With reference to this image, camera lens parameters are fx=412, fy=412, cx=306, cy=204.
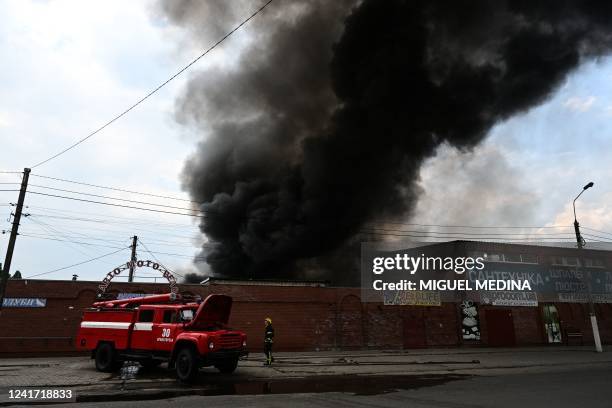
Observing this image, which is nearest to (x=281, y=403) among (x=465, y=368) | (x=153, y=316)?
(x=153, y=316)

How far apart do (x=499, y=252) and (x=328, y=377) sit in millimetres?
22823

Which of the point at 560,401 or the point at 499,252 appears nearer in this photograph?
the point at 560,401

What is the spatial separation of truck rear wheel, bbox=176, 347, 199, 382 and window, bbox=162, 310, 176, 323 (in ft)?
3.91

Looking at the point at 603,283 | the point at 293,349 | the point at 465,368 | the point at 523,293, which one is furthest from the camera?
the point at 603,283

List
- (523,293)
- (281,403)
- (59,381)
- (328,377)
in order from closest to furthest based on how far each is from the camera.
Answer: (281,403) < (59,381) < (328,377) < (523,293)

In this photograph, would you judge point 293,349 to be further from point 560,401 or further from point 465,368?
point 560,401

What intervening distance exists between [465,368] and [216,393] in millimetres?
10072

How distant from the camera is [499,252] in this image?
3084cm

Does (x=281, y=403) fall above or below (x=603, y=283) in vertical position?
below

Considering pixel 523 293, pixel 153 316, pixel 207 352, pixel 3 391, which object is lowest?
pixel 3 391

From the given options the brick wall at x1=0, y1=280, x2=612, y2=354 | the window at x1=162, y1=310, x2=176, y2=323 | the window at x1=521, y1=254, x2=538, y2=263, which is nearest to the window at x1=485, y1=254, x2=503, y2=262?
the window at x1=521, y1=254, x2=538, y2=263

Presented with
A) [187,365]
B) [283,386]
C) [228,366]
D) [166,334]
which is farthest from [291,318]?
[283,386]

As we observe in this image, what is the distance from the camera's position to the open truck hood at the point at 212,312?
41.1 ft

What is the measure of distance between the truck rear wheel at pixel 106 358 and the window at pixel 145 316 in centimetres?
156
